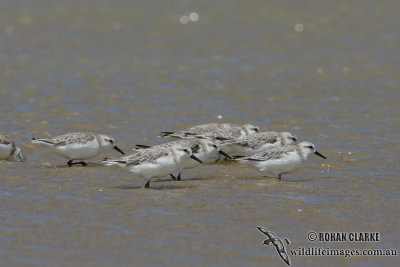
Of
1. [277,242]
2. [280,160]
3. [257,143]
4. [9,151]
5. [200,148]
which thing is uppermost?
[257,143]

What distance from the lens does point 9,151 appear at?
1547cm

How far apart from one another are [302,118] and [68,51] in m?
10.4

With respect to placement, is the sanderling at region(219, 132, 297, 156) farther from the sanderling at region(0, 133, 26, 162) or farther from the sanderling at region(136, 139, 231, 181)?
the sanderling at region(0, 133, 26, 162)

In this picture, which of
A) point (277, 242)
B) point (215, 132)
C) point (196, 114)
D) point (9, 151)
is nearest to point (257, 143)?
point (215, 132)

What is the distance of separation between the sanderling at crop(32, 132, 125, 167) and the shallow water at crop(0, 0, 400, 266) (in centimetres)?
32

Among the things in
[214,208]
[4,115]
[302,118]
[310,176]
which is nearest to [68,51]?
[4,115]

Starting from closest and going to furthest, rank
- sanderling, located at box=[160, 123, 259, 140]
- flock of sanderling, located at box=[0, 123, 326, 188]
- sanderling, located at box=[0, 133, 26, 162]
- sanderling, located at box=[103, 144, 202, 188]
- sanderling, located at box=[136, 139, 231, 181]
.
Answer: sanderling, located at box=[103, 144, 202, 188]
flock of sanderling, located at box=[0, 123, 326, 188]
sanderling, located at box=[136, 139, 231, 181]
sanderling, located at box=[0, 133, 26, 162]
sanderling, located at box=[160, 123, 259, 140]

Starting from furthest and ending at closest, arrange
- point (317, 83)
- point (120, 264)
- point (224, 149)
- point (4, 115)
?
1. point (317, 83)
2. point (4, 115)
3. point (224, 149)
4. point (120, 264)

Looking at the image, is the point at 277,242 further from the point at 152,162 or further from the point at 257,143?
the point at 257,143

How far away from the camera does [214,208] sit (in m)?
12.3

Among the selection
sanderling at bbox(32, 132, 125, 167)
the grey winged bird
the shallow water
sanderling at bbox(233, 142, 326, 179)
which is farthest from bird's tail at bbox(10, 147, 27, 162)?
the grey winged bird

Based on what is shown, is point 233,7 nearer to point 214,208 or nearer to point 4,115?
point 4,115

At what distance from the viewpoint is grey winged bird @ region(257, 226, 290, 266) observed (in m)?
10.2

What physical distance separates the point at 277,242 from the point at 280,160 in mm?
3822
